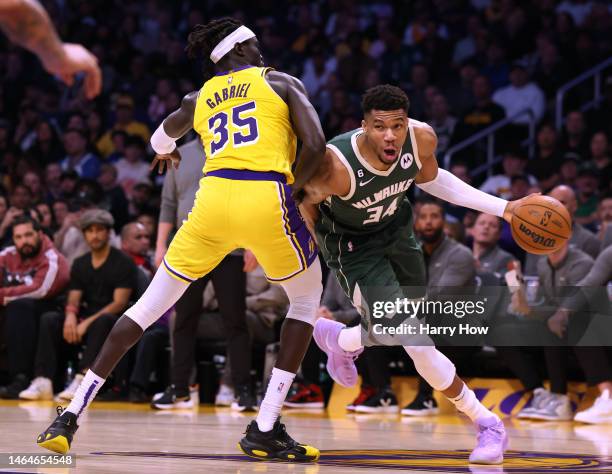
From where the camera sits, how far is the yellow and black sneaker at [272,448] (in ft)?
14.5

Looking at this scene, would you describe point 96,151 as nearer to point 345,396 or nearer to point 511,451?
point 345,396

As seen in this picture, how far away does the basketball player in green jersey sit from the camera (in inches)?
182

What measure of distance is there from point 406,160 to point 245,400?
3.22m

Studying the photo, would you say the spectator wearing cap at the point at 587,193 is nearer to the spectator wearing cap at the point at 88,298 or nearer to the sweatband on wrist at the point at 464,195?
the spectator wearing cap at the point at 88,298

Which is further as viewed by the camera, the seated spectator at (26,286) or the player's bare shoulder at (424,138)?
the seated spectator at (26,286)

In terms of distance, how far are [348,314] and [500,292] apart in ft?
3.86

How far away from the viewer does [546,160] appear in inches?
396

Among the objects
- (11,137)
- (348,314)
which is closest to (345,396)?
(348,314)

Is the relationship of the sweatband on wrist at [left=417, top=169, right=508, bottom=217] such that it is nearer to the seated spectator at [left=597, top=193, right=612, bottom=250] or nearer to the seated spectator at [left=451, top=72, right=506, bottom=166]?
the seated spectator at [left=597, top=193, right=612, bottom=250]

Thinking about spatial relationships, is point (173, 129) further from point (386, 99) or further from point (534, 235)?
point (534, 235)

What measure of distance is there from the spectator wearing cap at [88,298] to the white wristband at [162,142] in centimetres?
368

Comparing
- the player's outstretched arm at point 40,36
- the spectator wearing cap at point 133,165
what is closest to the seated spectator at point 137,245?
the spectator wearing cap at point 133,165

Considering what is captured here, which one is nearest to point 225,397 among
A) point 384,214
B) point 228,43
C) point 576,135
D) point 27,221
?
point 27,221

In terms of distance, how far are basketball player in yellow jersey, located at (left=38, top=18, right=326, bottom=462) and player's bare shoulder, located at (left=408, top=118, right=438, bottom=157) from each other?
0.56 m
